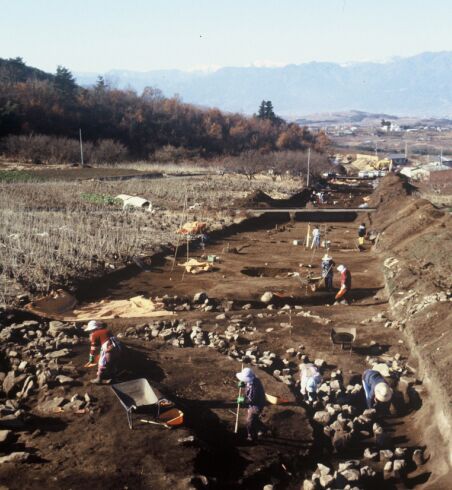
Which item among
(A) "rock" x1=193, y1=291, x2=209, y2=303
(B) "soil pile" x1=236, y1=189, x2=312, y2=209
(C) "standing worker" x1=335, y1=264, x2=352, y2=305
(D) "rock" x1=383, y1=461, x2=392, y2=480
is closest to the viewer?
(D) "rock" x1=383, y1=461, x2=392, y2=480

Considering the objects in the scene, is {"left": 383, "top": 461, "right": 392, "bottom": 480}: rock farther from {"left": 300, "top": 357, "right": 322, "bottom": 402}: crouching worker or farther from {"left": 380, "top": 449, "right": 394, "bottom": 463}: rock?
{"left": 300, "top": 357, "right": 322, "bottom": 402}: crouching worker

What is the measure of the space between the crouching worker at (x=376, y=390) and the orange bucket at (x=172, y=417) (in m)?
3.12

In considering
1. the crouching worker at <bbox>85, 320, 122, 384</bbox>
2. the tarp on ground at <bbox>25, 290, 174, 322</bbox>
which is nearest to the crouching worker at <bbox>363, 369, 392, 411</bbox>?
the crouching worker at <bbox>85, 320, 122, 384</bbox>

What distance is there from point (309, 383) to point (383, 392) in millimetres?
1174

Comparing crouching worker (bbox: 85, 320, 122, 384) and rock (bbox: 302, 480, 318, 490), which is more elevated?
crouching worker (bbox: 85, 320, 122, 384)

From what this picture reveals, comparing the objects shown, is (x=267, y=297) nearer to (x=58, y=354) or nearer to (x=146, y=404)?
(x=58, y=354)

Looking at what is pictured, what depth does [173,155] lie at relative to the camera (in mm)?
61750

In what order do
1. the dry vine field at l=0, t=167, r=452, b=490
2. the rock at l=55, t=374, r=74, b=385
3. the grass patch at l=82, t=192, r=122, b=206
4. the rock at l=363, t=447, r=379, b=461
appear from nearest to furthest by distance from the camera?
the dry vine field at l=0, t=167, r=452, b=490
the rock at l=363, t=447, r=379, b=461
the rock at l=55, t=374, r=74, b=385
the grass patch at l=82, t=192, r=122, b=206

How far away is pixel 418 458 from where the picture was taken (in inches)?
322

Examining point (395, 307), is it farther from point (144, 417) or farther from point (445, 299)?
point (144, 417)

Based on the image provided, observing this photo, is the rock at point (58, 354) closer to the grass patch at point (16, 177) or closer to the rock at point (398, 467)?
the rock at point (398, 467)

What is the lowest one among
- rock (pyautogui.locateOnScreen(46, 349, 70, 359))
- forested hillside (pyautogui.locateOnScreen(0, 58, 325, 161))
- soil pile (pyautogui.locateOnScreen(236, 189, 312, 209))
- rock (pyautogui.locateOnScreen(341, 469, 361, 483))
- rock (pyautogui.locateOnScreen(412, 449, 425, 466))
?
soil pile (pyautogui.locateOnScreen(236, 189, 312, 209))

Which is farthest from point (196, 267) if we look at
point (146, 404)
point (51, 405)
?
point (146, 404)

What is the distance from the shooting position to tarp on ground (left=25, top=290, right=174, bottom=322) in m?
14.0
